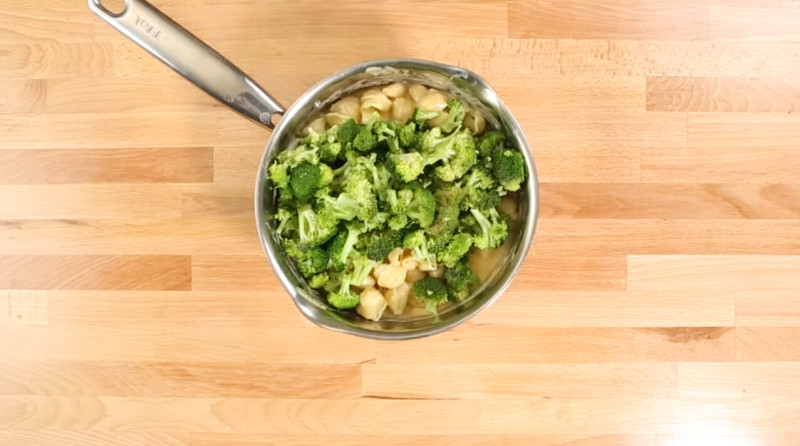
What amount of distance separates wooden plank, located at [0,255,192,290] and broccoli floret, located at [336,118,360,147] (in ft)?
1.59

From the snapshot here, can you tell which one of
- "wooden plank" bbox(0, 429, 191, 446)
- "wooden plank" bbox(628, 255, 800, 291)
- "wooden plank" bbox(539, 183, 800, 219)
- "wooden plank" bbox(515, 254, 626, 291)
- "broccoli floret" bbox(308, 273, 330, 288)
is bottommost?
"wooden plank" bbox(0, 429, 191, 446)

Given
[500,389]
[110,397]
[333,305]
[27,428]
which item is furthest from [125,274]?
[500,389]

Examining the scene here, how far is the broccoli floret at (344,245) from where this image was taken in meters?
1.14

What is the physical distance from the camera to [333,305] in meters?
1.20

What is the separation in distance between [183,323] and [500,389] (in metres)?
0.65

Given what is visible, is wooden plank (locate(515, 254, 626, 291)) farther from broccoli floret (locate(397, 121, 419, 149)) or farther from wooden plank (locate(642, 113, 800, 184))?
broccoli floret (locate(397, 121, 419, 149))

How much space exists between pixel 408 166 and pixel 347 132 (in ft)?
0.39

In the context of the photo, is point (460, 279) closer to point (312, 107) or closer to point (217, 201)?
point (312, 107)

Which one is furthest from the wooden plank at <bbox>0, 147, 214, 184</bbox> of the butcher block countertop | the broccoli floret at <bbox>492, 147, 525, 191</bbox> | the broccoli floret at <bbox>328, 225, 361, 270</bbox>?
the broccoli floret at <bbox>492, 147, 525, 191</bbox>

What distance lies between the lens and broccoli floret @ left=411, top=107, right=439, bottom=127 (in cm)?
116

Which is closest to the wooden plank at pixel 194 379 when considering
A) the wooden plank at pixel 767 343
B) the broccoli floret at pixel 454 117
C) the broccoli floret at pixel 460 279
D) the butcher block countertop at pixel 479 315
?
the butcher block countertop at pixel 479 315

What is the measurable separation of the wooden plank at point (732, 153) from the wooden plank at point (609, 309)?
0.24 meters

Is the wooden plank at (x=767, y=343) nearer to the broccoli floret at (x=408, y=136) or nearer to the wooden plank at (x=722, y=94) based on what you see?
the wooden plank at (x=722, y=94)

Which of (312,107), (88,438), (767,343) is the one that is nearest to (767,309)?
(767,343)
